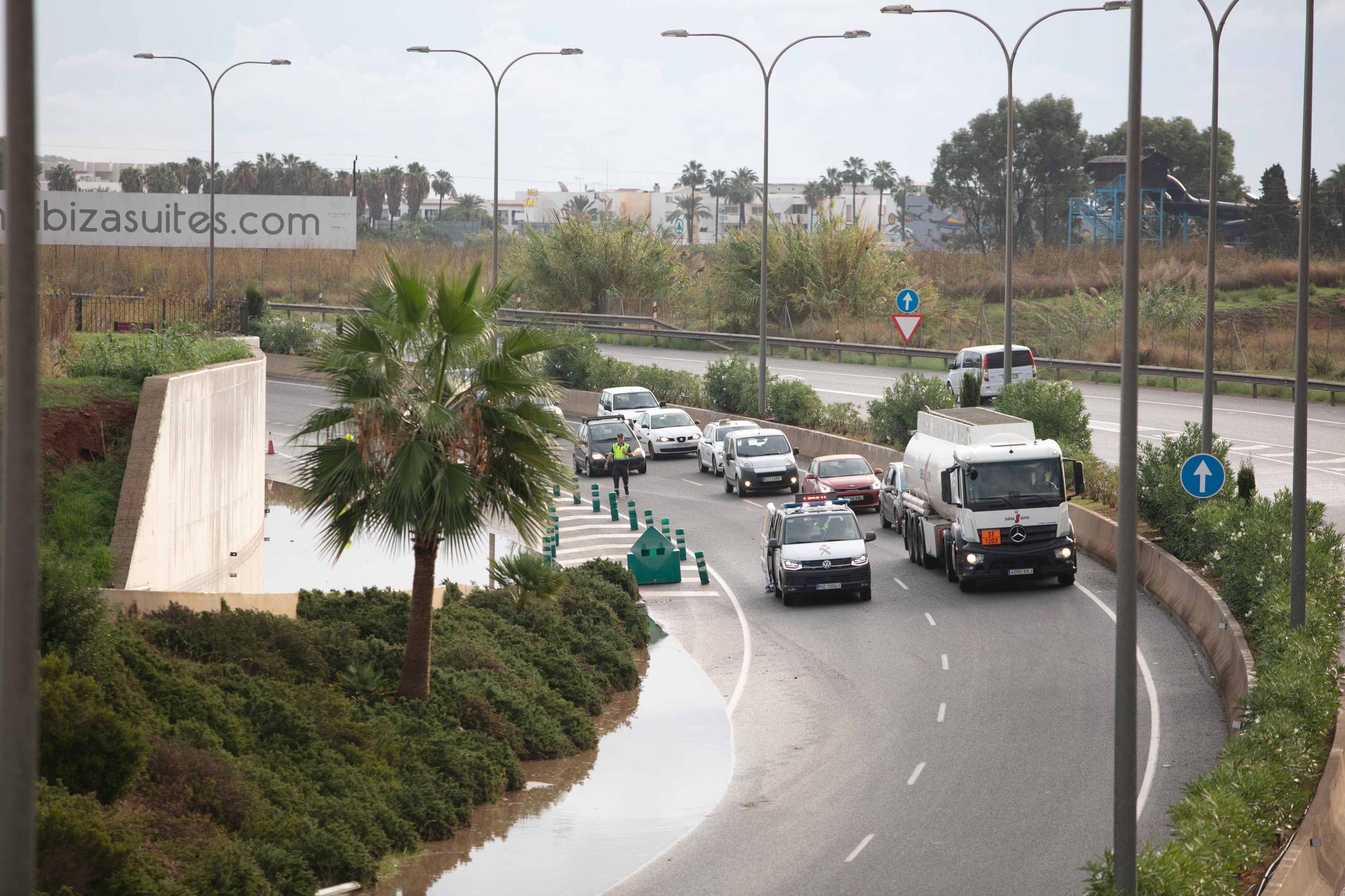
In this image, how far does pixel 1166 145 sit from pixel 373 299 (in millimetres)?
92758

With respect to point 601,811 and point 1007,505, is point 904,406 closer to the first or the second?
point 1007,505

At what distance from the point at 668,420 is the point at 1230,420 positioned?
53.0 ft

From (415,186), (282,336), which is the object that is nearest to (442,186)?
(415,186)

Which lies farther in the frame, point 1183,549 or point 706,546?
point 706,546

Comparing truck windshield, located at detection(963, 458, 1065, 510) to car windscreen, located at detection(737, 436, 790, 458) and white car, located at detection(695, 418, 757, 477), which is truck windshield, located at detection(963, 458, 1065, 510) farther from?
white car, located at detection(695, 418, 757, 477)

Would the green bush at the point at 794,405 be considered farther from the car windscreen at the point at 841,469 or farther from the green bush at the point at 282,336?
the green bush at the point at 282,336

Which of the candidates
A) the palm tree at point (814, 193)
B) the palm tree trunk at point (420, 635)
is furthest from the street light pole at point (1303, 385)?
the palm tree at point (814, 193)

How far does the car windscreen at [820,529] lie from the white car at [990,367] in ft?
65.9

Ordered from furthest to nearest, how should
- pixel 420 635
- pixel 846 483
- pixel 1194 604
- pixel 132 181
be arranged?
pixel 132 181
pixel 846 483
pixel 1194 604
pixel 420 635

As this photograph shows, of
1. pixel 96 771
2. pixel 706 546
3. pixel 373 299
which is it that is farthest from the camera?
pixel 706 546

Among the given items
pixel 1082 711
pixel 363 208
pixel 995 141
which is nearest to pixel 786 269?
pixel 995 141

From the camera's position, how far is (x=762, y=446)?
124 ft

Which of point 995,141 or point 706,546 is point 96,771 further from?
point 995,141

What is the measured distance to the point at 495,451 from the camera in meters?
17.9
